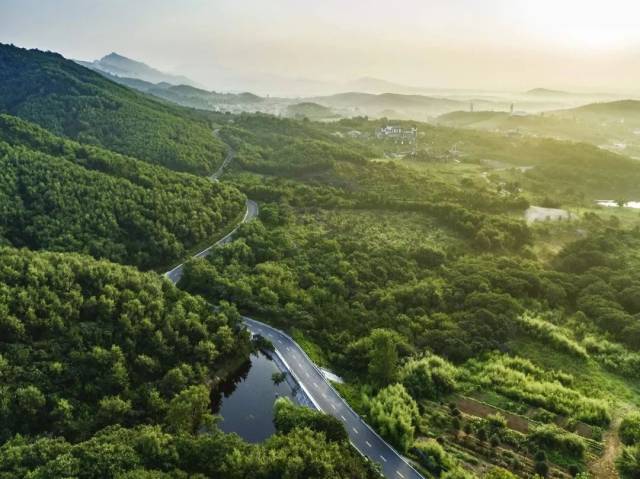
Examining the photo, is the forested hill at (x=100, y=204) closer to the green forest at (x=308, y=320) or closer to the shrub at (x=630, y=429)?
the green forest at (x=308, y=320)

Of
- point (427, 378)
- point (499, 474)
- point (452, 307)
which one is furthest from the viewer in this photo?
point (452, 307)

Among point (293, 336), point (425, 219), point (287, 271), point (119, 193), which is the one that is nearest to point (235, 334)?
point (293, 336)

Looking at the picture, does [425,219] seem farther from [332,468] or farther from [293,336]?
[332,468]

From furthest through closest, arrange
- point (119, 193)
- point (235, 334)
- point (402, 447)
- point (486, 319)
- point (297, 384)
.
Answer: point (119, 193) → point (486, 319) → point (235, 334) → point (297, 384) → point (402, 447)

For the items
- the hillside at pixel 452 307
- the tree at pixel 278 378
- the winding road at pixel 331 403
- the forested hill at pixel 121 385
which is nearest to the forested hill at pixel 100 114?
the hillside at pixel 452 307

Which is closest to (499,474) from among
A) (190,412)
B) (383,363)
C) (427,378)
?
(427,378)

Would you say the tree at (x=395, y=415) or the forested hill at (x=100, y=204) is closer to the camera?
the tree at (x=395, y=415)

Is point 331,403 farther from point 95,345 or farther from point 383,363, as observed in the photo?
point 95,345
